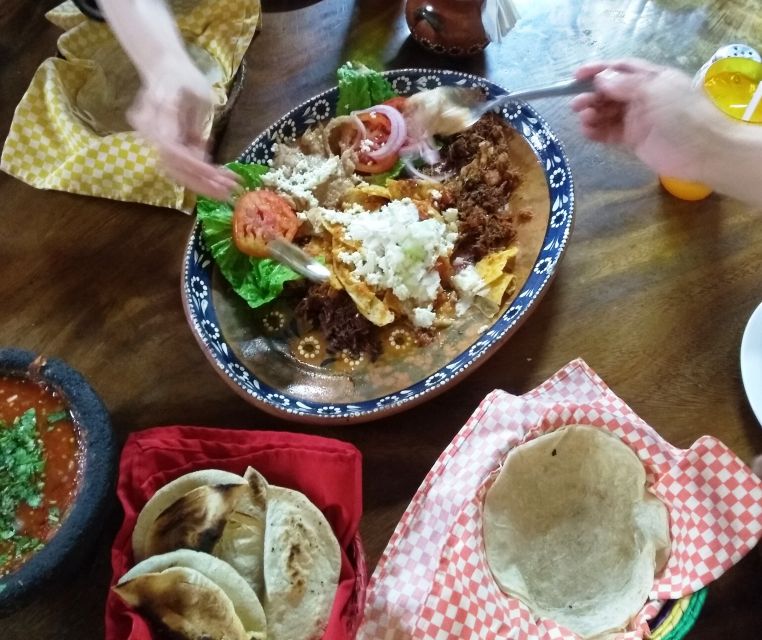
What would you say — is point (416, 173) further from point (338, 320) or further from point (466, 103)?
point (338, 320)

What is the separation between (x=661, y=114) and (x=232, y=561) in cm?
89

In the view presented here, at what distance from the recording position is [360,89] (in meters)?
1.44

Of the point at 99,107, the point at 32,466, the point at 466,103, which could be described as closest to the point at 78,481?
the point at 32,466

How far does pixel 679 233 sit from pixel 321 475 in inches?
30.7

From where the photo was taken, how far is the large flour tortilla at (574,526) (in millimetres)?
1040

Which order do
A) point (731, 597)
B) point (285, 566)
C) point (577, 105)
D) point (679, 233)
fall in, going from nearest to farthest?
point (285, 566) < point (731, 597) < point (577, 105) < point (679, 233)

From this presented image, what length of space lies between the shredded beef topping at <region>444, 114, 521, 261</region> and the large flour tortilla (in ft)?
1.31

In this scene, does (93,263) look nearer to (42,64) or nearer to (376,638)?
(42,64)

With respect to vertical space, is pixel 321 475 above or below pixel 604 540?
above

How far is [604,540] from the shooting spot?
1.09 m

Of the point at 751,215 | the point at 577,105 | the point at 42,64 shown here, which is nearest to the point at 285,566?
the point at 577,105

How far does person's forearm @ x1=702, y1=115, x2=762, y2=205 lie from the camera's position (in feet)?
3.38

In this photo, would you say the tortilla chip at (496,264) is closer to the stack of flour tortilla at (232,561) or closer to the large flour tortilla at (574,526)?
the large flour tortilla at (574,526)

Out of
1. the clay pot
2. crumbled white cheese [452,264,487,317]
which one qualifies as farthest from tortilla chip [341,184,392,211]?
the clay pot
